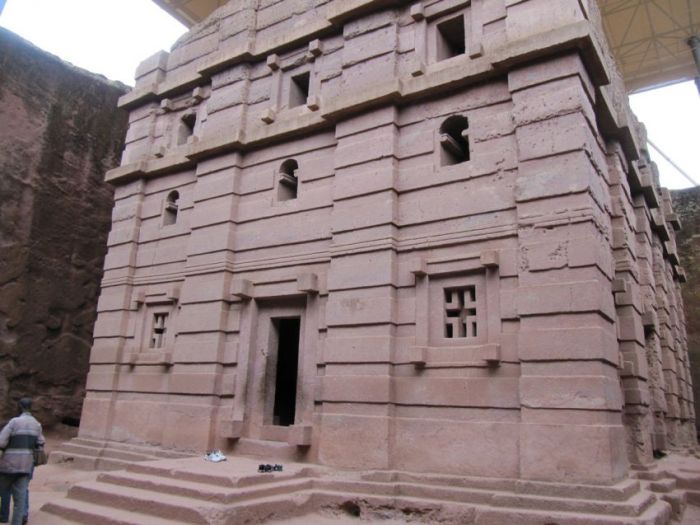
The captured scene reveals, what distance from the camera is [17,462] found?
698 cm

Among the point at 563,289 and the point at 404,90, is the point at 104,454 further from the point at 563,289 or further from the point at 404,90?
the point at 563,289

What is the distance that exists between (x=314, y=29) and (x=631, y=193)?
7263 millimetres

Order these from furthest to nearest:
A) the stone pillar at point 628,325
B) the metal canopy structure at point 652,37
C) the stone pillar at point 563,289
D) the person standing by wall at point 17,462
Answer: the metal canopy structure at point 652,37
the stone pillar at point 628,325
the person standing by wall at point 17,462
the stone pillar at point 563,289

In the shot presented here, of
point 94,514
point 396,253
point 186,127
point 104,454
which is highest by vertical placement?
point 186,127

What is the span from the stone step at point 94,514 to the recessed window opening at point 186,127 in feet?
26.9

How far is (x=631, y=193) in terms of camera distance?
38.9 ft

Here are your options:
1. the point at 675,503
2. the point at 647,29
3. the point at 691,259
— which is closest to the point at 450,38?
the point at 675,503

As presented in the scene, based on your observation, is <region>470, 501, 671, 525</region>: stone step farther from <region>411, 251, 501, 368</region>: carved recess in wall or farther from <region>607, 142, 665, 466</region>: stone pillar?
<region>607, 142, 665, 466</region>: stone pillar

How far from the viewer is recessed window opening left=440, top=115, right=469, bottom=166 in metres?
9.08

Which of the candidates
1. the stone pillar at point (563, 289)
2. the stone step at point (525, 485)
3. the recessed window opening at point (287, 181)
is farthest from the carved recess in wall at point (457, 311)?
the recessed window opening at point (287, 181)

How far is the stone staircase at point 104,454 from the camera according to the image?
1063cm

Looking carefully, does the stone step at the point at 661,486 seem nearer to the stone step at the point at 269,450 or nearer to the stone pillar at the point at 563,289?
the stone pillar at the point at 563,289

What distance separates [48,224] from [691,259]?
22.6 metres

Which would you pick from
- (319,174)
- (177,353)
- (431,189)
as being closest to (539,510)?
(431,189)
